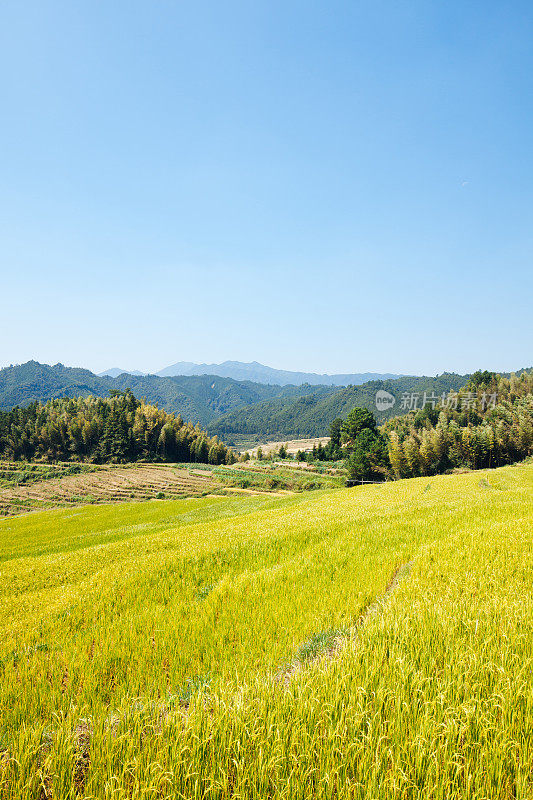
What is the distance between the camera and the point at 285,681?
3.50m

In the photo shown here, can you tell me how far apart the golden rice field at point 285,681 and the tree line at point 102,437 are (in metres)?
125

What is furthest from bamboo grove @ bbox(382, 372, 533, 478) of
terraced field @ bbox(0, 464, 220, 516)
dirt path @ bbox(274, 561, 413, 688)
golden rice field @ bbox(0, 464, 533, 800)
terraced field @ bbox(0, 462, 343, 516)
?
dirt path @ bbox(274, 561, 413, 688)

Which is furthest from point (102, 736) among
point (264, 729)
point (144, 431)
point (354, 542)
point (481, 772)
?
point (144, 431)

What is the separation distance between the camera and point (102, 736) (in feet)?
8.48

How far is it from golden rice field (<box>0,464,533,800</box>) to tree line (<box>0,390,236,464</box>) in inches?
4926

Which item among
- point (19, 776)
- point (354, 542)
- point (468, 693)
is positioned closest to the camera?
point (19, 776)

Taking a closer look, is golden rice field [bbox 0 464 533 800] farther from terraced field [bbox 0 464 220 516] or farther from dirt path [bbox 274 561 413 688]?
terraced field [bbox 0 464 220 516]

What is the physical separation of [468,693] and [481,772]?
30.4 inches

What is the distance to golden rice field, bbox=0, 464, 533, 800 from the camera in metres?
2.24

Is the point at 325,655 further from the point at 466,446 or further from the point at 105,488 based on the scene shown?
the point at 105,488

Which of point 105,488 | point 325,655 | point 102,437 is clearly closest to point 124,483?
point 105,488

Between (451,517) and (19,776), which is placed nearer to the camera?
(19,776)

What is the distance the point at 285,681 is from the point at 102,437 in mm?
135273

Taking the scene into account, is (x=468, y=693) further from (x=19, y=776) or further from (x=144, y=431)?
(x=144, y=431)
